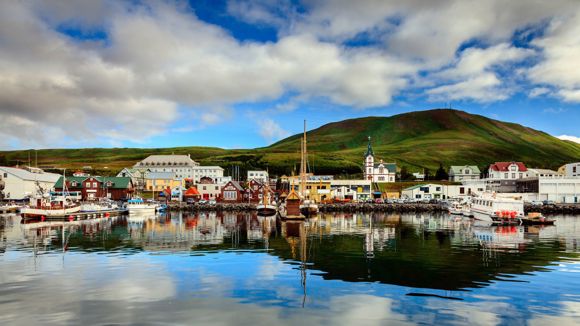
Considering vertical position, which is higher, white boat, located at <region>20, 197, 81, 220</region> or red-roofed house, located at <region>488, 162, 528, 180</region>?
red-roofed house, located at <region>488, 162, 528, 180</region>

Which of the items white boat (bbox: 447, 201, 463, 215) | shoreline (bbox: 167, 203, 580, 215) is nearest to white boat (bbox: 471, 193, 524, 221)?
white boat (bbox: 447, 201, 463, 215)

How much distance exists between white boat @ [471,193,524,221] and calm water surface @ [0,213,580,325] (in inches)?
932

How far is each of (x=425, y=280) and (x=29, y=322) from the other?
1805 centimetres

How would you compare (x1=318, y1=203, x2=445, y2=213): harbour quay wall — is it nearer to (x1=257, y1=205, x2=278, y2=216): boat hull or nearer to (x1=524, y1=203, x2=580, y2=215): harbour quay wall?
(x1=257, y1=205, x2=278, y2=216): boat hull

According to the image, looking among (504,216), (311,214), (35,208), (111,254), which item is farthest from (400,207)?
(111,254)

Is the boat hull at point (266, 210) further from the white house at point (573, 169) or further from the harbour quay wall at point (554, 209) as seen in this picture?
the white house at point (573, 169)

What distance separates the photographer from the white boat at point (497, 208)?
2564 inches

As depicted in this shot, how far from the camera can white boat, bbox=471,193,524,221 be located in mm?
65125

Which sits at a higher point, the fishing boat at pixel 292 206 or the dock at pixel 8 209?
the fishing boat at pixel 292 206

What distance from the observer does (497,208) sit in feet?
223

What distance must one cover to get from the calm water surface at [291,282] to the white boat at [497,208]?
77.6 feet

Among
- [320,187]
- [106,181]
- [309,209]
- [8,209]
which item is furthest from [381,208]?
[8,209]

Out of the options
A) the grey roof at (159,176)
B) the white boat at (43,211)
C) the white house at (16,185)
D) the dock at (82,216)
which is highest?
the grey roof at (159,176)

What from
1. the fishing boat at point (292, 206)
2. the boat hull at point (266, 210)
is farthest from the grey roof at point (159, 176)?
the fishing boat at point (292, 206)
